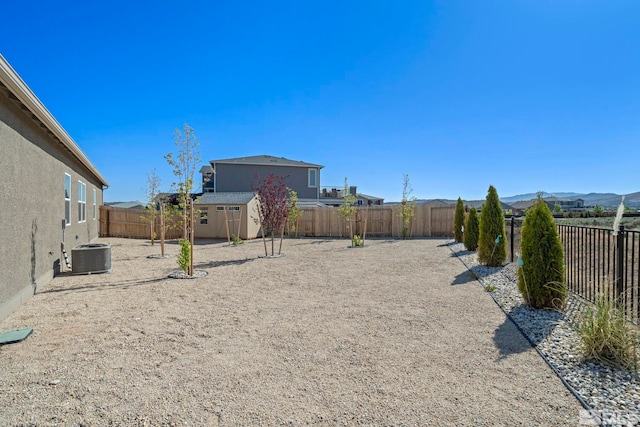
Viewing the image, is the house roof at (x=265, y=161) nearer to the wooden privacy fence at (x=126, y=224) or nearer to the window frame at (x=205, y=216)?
the wooden privacy fence at (x=126, y=224)

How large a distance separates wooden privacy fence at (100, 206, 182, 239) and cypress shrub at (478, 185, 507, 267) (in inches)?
653

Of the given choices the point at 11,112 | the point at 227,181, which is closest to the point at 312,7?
the point at 11,112

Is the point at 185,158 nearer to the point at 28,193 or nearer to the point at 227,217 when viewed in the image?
the point at 28,193

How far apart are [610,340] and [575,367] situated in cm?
45

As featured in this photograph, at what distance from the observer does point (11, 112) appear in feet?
16.9

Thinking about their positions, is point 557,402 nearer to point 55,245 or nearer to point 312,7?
point 55,245

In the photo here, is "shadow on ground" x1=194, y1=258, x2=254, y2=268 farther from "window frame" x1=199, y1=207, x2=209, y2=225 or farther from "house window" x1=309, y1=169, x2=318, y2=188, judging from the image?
"house window" x1=309, y1=169, x2=318, y2=188

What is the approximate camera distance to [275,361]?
332 cm

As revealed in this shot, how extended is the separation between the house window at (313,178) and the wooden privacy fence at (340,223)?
23.9 feet

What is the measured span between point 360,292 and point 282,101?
10.4 metres

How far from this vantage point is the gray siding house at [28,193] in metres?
4.75

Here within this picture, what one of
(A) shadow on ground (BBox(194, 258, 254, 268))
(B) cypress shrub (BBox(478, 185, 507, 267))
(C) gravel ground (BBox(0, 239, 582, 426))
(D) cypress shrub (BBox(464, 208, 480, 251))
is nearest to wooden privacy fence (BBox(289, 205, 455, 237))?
(D) cypress shrub (BBox(464, 208, 480, 251))

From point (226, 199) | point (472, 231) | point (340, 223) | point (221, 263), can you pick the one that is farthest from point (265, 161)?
point (472, 231)

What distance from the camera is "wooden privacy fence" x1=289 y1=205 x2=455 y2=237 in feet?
63.1
